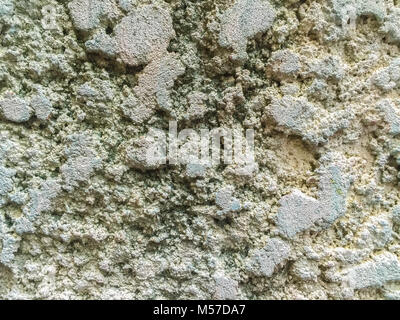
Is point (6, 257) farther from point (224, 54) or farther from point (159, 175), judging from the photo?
point (224, 54)

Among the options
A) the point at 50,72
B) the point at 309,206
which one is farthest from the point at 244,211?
the point at 50,72

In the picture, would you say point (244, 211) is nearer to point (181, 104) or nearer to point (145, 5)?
point (181, 104)

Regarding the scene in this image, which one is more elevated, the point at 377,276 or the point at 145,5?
the point at 145,5

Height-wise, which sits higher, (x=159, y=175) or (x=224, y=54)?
(x=224, y=54)
